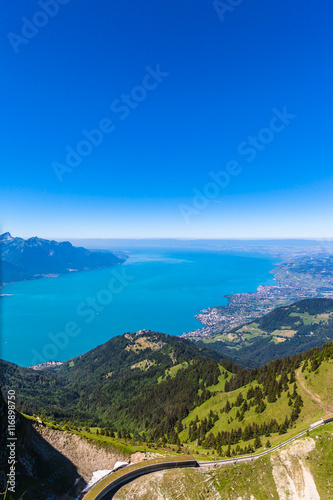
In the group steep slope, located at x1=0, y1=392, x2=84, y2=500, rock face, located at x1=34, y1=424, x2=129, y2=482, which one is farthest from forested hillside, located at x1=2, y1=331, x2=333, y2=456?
steep slope, located at x1=0, y1=392, x2=84, y2=500

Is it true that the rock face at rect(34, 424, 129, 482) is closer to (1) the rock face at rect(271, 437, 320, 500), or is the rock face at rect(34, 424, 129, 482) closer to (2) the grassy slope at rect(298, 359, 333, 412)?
(1) the rock face at rect(271, 437, 320, 500)

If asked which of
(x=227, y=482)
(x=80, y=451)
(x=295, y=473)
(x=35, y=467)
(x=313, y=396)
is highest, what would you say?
(x=35, y=467)

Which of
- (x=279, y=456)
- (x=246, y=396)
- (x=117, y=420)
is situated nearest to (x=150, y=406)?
(x=117, y=420)

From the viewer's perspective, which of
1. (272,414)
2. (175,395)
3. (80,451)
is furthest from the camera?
(175,395)

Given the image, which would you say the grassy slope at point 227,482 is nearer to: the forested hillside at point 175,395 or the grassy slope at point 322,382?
the forested hillside at point 175,395

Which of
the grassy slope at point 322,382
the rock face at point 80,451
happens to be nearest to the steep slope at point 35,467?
the rock face at point 80,451

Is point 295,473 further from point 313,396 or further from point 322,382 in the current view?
point 322,382

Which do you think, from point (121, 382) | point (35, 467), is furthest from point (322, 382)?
point (121, 382)

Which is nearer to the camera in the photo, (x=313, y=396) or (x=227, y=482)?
(x=227, y=482)
